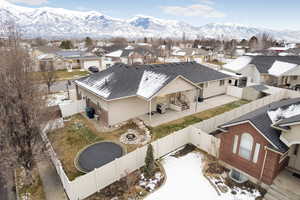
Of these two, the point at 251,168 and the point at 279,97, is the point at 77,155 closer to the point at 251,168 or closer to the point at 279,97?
the point at 251,168

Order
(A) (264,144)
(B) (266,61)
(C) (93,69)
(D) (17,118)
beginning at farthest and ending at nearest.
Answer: (C) (93,69) → (B) (266,61) → (A) (264,144) → (D) (17,118)

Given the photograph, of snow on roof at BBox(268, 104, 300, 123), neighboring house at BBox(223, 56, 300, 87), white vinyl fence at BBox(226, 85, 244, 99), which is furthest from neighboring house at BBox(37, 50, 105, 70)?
snow on roof at BBox(268, 104, 300, 123)

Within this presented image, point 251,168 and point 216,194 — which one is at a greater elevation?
point 251,168

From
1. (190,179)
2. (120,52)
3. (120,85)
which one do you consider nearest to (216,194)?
(190,179)

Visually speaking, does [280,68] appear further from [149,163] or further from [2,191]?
[2,191]

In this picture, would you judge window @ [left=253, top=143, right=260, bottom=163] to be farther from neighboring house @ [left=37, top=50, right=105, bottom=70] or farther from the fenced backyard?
neighboring house @ [left=37, top=50, right=105, bottom=70]

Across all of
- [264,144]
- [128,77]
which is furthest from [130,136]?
[264,144]
